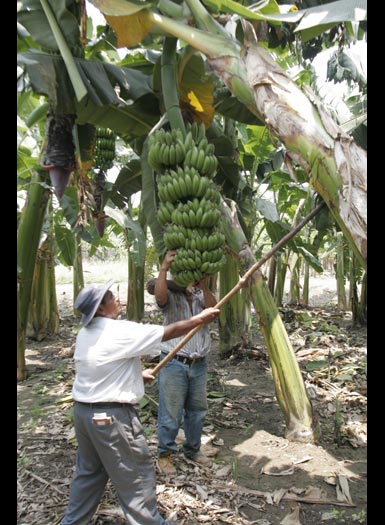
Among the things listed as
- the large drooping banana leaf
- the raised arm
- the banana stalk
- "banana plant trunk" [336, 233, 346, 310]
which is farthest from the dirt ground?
"banana plant trunk" [336, 233, 346, 310]

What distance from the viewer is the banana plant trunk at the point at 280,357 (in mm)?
3184

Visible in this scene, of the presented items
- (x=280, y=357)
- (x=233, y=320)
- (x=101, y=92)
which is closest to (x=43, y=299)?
(x=233, y=320)

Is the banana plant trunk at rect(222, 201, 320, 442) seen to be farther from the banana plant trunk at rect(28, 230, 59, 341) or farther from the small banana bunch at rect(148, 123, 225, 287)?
the banana plant trunk at rect(28, 230, 59, 341)

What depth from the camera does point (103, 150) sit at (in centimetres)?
371

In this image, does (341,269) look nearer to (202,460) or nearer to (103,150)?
(103,150)

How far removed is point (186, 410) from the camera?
2936 millimetres

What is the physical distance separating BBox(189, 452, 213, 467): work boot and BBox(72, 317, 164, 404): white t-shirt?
1.07 meters

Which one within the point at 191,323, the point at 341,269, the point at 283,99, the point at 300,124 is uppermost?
the point at 283,99

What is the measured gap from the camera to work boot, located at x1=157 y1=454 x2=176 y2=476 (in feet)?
9.04

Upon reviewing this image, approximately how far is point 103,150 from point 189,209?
1946 mm

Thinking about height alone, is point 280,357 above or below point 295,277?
below

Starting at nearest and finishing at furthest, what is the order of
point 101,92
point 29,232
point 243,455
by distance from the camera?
point 101,92, point 243,455, point 29,232

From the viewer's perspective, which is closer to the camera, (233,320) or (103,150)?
(103,150)
